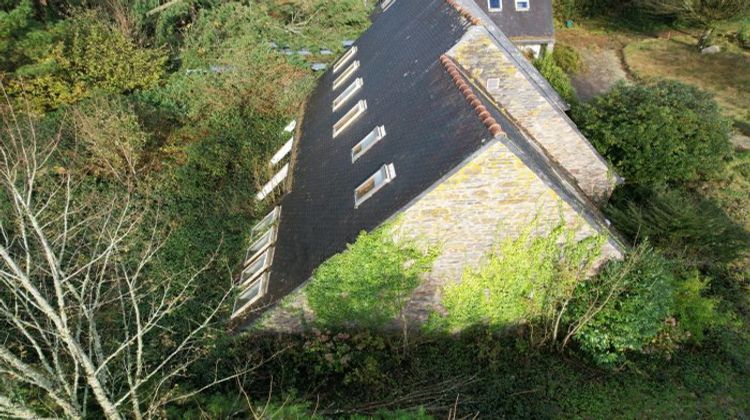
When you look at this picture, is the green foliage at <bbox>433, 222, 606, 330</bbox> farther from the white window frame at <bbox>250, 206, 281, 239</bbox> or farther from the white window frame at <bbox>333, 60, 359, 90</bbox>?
the white window frame at <bbox>333, 60, 359, 90</bbox>

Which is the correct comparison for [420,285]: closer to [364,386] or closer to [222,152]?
[364,386]

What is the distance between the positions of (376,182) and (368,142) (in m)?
2.25

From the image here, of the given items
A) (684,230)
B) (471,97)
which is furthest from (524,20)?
(471,97)

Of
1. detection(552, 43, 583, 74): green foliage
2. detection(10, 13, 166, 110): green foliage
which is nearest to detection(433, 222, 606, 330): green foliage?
detection(10, 13, 166, 110): green foliage

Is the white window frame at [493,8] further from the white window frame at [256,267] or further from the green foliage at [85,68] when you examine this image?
the white window frame at [256,267]

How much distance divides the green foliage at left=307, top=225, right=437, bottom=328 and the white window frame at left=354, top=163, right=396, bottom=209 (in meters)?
1.50

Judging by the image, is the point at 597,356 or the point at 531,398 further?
the point at 597,356

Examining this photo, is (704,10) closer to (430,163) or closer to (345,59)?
(345,59)

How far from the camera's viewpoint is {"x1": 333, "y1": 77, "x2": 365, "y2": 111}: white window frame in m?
17.1

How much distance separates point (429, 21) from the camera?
16016mm

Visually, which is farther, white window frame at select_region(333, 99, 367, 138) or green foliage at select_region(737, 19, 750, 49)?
green foliage at select_region(737, 19, 750, 49)

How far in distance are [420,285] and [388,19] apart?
13.0m

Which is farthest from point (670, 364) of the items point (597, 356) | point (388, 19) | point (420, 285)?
point (388, 19)

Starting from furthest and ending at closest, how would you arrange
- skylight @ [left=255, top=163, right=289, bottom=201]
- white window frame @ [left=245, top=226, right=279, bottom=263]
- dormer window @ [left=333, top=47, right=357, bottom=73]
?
dormer window @ [left=333, top=47, right=357, bottom=73]
skylight @ [left=255, top=163, right=289, bottom=201]
white window frame @ [left=245, top=226, right=279, bottom=263]
